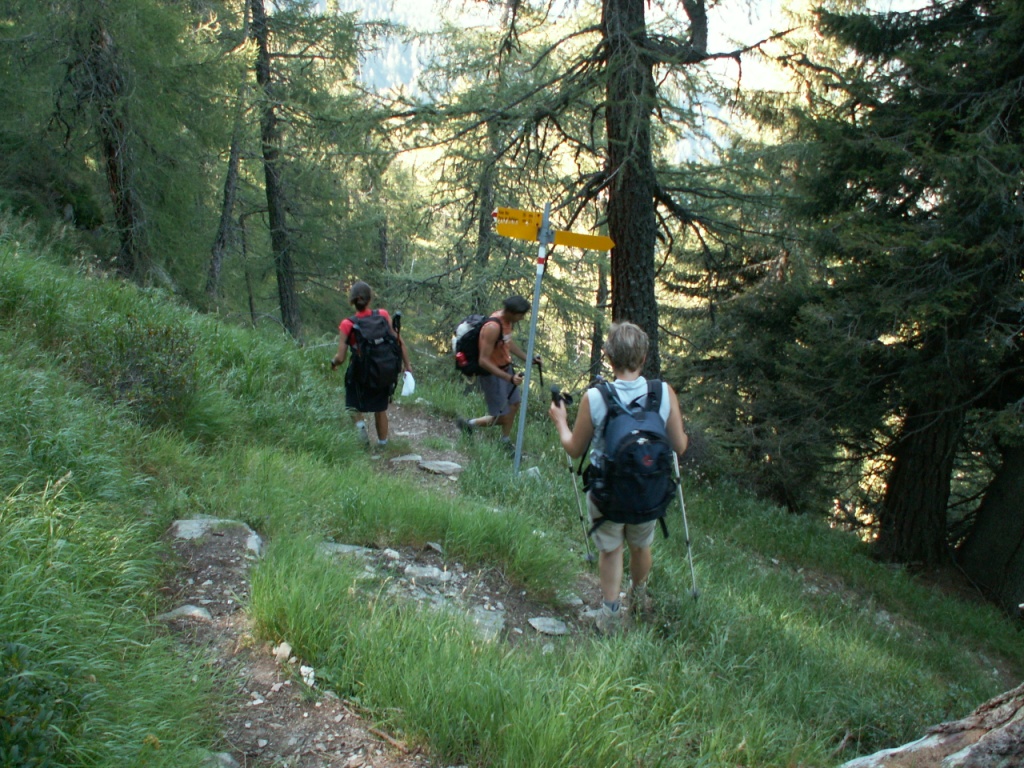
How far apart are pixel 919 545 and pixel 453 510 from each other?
7599 mm

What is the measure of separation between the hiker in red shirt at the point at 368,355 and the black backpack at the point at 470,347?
0.69 meters

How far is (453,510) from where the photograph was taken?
5.31 meters

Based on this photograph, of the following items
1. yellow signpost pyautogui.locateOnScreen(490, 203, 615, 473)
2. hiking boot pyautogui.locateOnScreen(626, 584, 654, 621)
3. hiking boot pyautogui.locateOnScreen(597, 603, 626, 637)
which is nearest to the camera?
hiking boot pyautogui.locateOnScreen(597, 603, 626, 637)

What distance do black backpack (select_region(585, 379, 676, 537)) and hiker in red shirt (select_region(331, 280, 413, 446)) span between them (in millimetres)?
3660

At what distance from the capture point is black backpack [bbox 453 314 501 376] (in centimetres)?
801

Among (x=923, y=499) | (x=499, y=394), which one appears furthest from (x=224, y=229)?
(x=923, y=499)

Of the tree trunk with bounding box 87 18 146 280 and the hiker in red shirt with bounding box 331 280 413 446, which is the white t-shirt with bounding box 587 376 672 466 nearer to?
the hiker in red shirt with bounding box 331 280 413 446

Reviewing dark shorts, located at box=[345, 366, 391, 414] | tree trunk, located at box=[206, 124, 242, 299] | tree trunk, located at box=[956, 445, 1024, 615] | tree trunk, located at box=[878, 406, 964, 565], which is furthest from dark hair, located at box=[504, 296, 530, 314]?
tree trunk, located at box=[206, 124, 242, 299]

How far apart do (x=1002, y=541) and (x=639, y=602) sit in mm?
7459

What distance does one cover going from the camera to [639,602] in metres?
4.66

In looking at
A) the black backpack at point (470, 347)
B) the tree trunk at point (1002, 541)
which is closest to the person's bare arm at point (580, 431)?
the black backpack at point (470, 347)

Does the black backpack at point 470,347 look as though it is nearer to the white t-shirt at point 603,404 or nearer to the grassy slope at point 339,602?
the grassy slope at point 339,602

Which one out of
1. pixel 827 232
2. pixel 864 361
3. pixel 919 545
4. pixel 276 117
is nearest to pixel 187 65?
pixel 276 117

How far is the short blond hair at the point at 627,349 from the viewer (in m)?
4.23
